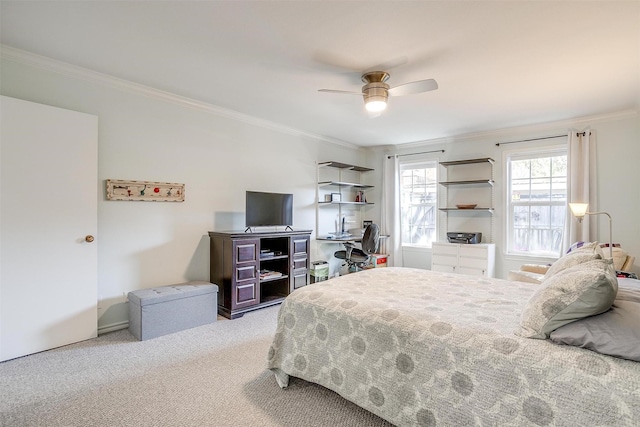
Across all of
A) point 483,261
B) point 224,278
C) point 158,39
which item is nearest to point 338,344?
point 224,278

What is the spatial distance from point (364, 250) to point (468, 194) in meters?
1.97

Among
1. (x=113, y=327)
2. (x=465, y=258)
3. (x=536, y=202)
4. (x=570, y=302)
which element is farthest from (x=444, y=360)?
(x=536, y=202)

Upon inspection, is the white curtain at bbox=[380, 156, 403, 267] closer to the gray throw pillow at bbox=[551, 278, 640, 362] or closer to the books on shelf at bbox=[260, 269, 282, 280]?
the books on shelf at bbox=[260, 269, 282, 280]

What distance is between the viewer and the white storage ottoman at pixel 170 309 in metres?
2.83

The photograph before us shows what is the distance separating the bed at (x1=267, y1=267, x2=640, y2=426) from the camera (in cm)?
114

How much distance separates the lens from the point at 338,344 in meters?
1.83

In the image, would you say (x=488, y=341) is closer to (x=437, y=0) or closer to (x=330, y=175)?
(x=437, y=0)

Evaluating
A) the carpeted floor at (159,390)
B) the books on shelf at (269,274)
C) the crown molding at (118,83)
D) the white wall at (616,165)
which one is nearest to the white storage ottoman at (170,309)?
the carpeted floor at (159,390)

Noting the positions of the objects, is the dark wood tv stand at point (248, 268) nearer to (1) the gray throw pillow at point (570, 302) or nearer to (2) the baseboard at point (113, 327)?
(2) the baseboard at point (113, 327)

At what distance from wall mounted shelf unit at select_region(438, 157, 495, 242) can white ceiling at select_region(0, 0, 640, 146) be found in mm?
1366

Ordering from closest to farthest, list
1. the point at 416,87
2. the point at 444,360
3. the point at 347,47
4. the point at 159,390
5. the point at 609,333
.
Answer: the point at 609,333, the point at 444,360, the point at 159,390, the point at 347,47, the point at 416,87

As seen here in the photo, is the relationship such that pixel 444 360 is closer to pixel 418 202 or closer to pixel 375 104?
pixel 375 104

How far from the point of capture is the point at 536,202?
448 centimetres

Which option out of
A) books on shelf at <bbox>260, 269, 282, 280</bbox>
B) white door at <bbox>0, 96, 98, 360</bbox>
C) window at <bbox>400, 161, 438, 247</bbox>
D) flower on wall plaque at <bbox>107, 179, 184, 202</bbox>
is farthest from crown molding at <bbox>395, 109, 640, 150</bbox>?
white door at <bbox>0, 96, 98, 360</bbox>
